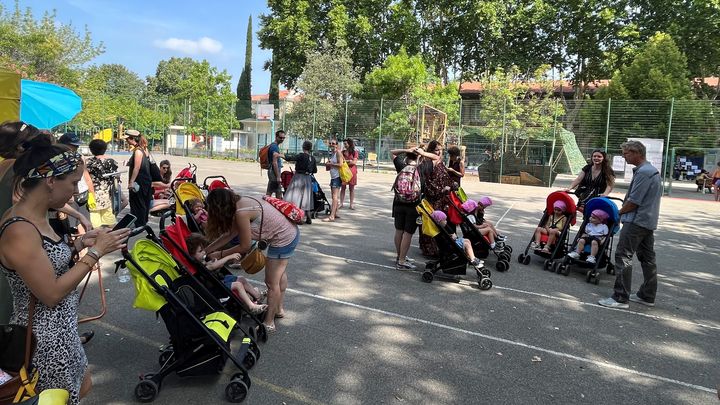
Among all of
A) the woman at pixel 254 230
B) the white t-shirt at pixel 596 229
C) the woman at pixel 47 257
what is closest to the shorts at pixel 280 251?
the woman at pixel 254 230

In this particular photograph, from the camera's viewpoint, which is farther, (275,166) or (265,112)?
(265,112)

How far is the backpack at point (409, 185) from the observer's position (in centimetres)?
632

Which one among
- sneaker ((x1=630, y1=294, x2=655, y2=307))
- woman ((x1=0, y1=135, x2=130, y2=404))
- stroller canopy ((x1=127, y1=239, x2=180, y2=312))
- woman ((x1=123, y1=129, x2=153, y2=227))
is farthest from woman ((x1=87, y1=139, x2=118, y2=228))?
sneaker ((x1=630, y1=294, x2=655, y2=307))

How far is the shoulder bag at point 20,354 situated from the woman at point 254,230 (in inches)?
75.2

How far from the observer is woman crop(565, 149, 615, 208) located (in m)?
7.47

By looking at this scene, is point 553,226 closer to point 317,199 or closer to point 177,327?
point 317,199

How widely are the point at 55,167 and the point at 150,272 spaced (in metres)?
1.37

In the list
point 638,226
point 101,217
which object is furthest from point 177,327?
point 638,226

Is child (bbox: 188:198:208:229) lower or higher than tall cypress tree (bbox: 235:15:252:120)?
lower

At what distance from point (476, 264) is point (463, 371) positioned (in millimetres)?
2409

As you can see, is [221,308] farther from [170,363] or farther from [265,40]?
[265,40]

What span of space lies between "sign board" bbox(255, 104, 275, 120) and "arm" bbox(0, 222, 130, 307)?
3273 centimetres

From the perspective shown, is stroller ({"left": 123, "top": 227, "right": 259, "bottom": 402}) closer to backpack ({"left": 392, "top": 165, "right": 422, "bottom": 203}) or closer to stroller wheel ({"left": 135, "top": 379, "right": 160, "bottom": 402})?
stroller wheel ({"left": 135, "top": 379, "right": 160, "bottom": 402})

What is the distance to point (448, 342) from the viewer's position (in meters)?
4.43
